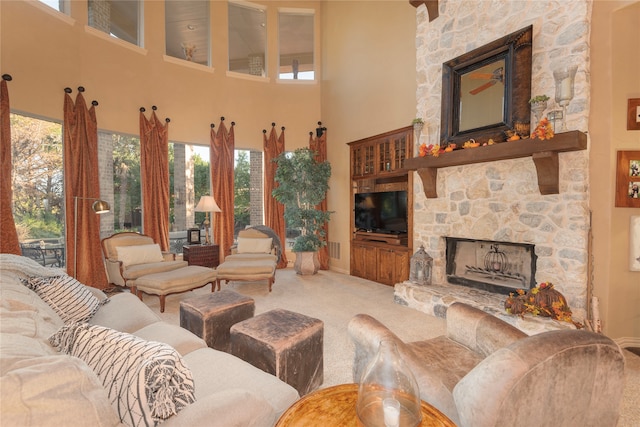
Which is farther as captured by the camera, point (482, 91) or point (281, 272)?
point (281, 272)

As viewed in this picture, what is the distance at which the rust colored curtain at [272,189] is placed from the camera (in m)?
6.52

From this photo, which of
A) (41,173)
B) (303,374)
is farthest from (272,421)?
(41,173)

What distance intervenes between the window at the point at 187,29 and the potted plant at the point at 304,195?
2661 mm

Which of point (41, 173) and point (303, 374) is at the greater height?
point (41, 173)

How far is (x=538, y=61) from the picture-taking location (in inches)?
126

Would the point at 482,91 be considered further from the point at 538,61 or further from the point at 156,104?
the point at 156,104

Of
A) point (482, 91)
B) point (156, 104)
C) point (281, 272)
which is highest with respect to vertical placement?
point (156, 104)

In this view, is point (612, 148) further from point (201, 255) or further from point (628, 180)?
point (201, 255)

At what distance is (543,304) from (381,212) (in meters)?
2.74

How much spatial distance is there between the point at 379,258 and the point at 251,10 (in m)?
5.78

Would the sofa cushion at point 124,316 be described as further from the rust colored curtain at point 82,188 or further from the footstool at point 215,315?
the rust colored curtain at point 82,188

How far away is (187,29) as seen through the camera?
604 centimetres

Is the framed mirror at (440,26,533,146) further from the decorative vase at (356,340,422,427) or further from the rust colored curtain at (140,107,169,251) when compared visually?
the rust colored curtain at (140,107,169,251)

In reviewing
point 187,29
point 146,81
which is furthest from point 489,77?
point 187,29
